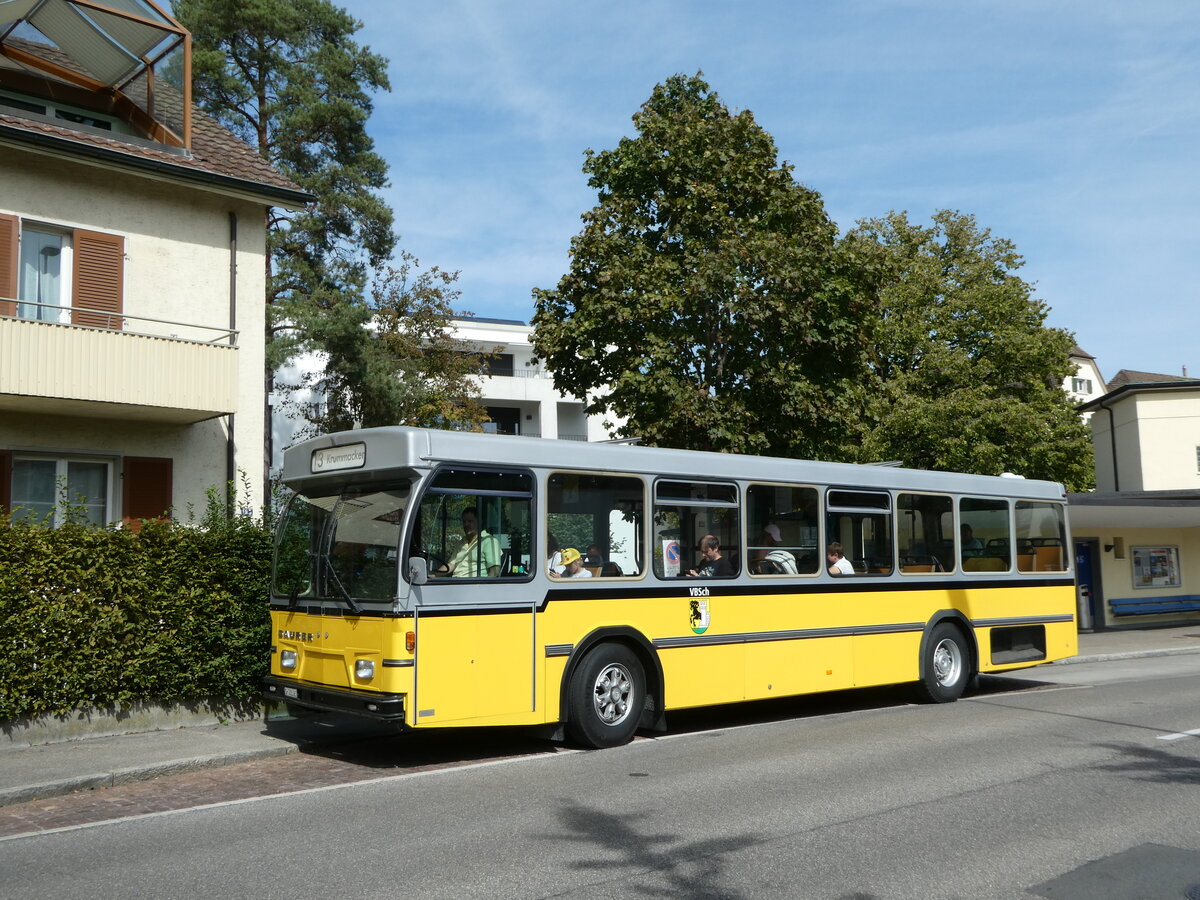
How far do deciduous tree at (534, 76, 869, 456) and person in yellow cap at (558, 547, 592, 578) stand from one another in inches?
326

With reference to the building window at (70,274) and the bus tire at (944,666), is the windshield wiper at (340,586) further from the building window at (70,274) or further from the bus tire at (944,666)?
the building window at (70,274)

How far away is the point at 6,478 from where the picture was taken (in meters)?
14.4

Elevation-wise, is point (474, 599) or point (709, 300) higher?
point (709, 300)

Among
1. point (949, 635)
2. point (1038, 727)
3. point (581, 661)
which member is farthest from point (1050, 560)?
point (581, 661)

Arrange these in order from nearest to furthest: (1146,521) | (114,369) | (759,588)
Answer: (759,588), (114,369), (1146,521)

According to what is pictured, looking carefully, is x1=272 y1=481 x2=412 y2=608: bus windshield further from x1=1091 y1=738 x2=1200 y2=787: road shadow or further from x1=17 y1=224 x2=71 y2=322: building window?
x1=17 y1=224 x2=71 y2=322: building window

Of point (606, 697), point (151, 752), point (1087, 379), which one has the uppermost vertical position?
point (1087, 379)

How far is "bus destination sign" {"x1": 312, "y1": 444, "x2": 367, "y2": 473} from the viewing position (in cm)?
944

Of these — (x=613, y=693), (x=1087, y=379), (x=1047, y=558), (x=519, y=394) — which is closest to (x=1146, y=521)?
(x=1047, y=558)

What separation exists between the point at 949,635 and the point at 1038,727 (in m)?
2.58

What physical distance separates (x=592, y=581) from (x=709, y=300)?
897 cm

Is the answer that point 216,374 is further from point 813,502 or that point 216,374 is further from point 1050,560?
point 1050,560

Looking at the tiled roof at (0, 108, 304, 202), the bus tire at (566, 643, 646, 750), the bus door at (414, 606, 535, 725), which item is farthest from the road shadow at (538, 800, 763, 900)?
the tiled roof at (0, 108, 304, 202)

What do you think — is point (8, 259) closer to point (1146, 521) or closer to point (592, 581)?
point (592, 581)
